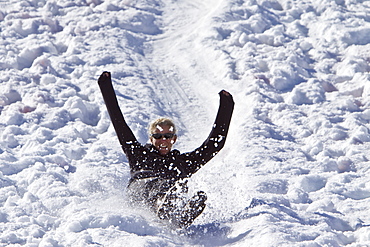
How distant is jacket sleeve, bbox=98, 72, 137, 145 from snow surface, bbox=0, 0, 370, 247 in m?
A: 0.55

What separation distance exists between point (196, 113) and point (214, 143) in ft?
6.12

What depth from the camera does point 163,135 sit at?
14.5ft

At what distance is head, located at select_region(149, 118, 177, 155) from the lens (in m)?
4.41

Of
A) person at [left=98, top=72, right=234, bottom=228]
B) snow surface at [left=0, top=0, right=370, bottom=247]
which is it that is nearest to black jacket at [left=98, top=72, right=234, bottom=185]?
person at [left=98, top=72, right=234, bottom=228]

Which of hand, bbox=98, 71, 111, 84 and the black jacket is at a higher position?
hand, bbox=98, 71, 111, 84

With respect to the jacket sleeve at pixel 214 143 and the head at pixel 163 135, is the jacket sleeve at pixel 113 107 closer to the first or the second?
the head at pixel 163 135

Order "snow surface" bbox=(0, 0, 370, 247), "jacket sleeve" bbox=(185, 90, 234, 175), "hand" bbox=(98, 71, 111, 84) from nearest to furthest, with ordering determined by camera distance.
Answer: "snow surface" bbox=(0, 0, 370, 247), "hand" bbox=(98, 71, 111, 84), "jacket sleeve" bbox=(185, 90, 234, 175)

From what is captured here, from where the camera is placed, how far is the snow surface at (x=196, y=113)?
418cm

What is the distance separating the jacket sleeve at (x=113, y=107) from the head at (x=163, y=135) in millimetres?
183

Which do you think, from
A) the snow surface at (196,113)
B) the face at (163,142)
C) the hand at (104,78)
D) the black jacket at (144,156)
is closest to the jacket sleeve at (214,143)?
the black jacket at (144,156)

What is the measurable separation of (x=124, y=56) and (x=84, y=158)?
2.38 meters

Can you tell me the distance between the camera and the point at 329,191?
15.8ft

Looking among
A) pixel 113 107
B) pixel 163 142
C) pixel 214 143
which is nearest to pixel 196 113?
pixel 214 143

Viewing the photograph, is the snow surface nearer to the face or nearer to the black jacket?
the black jacket
